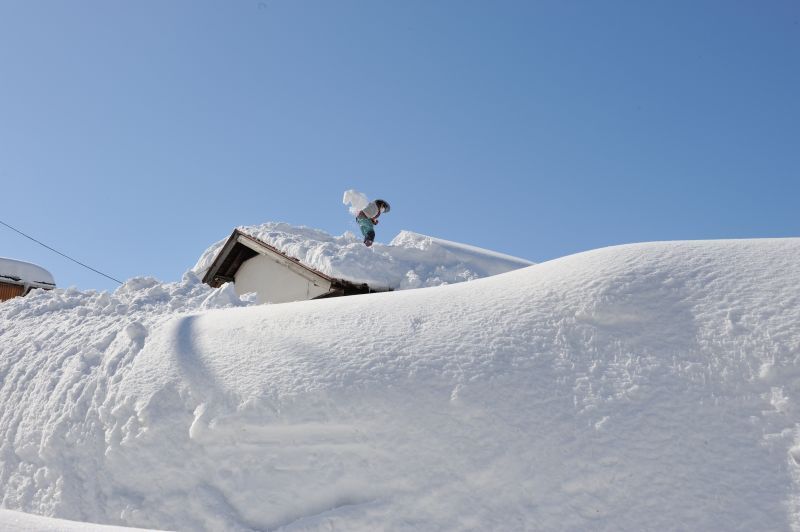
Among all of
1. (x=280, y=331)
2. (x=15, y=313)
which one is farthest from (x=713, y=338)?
(x=15, y=313)

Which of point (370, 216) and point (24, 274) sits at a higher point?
point (370, 216)

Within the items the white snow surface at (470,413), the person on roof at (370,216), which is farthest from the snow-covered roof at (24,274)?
the white snow surface at (470,413)

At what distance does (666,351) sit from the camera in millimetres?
4012

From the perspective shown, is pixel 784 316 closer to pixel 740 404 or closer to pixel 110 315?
pixel 740 404

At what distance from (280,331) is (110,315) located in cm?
278

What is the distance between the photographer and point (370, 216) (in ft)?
49.9

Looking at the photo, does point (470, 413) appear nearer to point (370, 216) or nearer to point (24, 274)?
point (370, 216)

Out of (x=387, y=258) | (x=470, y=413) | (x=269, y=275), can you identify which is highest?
(x=387, y=258)

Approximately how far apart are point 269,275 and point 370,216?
275 centimetres

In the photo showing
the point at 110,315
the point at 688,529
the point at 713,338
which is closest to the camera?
the point at 688,529

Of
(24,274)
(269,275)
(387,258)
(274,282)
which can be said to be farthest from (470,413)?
(24,274)

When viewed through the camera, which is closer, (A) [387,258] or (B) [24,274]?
(A) [387,258]

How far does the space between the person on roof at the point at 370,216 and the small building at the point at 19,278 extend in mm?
10339

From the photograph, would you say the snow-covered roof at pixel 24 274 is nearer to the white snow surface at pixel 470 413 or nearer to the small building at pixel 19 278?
the small building at pixel 19 278
